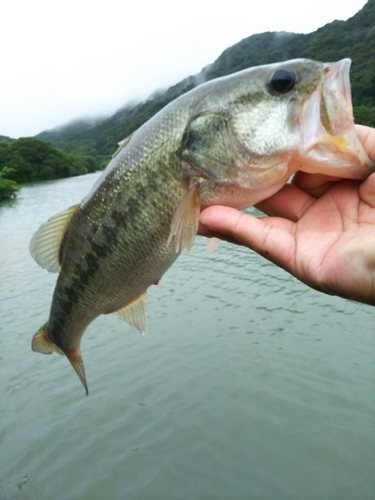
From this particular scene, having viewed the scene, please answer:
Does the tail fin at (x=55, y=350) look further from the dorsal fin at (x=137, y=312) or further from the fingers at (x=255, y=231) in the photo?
the fingers at (x=255, y=231)

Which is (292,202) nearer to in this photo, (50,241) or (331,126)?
(331,126)

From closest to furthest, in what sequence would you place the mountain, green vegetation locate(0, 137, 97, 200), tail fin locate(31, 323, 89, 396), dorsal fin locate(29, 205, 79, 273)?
dorsal fin locate(29, 205, 79, 273) < tail fin locate(31, 323, 89, 396) < the mountain < green vegetation locate(0, 137, 97, 200)

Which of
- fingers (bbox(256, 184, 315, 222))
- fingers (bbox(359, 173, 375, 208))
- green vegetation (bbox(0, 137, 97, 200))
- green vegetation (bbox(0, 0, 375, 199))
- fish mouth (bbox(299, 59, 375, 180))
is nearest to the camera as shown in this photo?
fish mouth (bbox(299, 59, 375, 180))

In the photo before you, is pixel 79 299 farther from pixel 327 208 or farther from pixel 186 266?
pixel 186 266

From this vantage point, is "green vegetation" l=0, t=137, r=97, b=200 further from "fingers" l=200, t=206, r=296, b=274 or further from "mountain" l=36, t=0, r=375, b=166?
"fingers" l=200, t=206, r=296, b=274

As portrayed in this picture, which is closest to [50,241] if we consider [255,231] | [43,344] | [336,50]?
[43,344]

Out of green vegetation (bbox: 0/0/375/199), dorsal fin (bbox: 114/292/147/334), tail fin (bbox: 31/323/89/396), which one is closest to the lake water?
tail fin (bbox: 31/323/89/396)

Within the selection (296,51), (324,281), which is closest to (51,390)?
(324,281)
